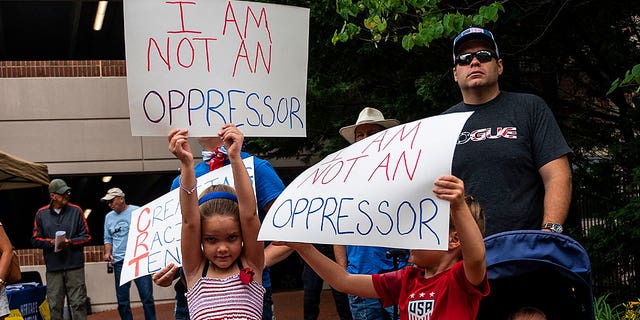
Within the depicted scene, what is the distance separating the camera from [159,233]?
4.54m

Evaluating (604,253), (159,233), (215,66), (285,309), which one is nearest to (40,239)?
(285,309)

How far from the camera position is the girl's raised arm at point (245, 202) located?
409cm

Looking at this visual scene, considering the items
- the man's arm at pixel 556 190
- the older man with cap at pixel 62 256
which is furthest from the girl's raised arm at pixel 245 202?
the older man with cap at pixel 62 256

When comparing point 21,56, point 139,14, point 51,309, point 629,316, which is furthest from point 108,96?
point 139,14

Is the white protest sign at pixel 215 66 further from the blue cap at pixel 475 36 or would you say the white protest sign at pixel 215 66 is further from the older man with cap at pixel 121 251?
the older man with cap at pixel 121 251

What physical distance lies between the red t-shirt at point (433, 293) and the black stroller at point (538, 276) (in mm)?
312

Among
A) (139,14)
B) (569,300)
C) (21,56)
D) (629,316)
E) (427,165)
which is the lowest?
(629,316)

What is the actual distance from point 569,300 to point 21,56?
658 inches

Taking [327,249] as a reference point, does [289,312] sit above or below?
below

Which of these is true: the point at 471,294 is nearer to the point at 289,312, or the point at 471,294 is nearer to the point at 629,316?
the point at 629,316

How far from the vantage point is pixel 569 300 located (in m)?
3.94

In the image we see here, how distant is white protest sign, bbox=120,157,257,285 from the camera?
441 cm

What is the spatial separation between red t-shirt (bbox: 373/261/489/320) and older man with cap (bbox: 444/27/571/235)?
2.73 feet

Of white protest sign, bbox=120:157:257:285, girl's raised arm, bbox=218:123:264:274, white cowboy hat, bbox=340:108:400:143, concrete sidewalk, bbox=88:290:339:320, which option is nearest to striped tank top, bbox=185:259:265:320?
girl's raised arm, bbox=218:123:264:274
